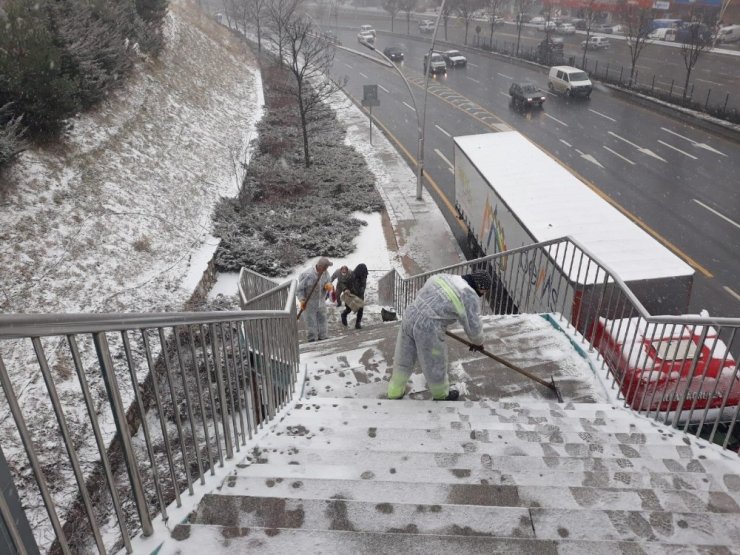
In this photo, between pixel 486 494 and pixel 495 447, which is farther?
pixel 495 447

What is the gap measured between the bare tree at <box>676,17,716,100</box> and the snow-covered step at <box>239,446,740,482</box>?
29325 millimetres

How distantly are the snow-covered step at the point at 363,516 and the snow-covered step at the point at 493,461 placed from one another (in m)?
0.60

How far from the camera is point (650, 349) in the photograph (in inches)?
177

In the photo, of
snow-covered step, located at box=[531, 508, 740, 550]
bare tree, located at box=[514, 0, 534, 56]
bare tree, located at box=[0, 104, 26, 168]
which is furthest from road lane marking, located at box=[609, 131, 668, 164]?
snow-covered step, located at box=[531, 508, 740, 550]

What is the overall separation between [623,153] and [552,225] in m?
14.8

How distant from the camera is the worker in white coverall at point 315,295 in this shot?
27.9ft

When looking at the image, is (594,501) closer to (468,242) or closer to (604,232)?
(604,232)

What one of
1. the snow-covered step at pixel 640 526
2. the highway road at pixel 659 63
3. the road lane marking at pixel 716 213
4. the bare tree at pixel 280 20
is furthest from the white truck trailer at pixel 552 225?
the highway road at pixel 659 63

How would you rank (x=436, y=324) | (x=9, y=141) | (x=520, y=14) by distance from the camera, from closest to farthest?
(x=436, y=324), (x=9, y=141), (x=520, y=14)

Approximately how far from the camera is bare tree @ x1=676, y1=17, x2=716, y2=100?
90.3ft

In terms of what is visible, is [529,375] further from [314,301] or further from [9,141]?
[9,141]

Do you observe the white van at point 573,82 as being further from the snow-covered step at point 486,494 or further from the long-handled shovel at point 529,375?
the snow-covered step at point 486,494

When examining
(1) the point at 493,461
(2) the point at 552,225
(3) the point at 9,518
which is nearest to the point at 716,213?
(2) the point at 552,225

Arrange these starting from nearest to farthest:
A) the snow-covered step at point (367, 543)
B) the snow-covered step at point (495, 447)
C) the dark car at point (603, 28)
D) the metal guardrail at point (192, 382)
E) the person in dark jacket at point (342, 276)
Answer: the metal guardrail at point (192, 382) < the snow-covered step at point (367, 543) < the snow-covered step at point (495, 447) < the person in dark jacket at point (342, 276) < the dark car at point (603, 28)
